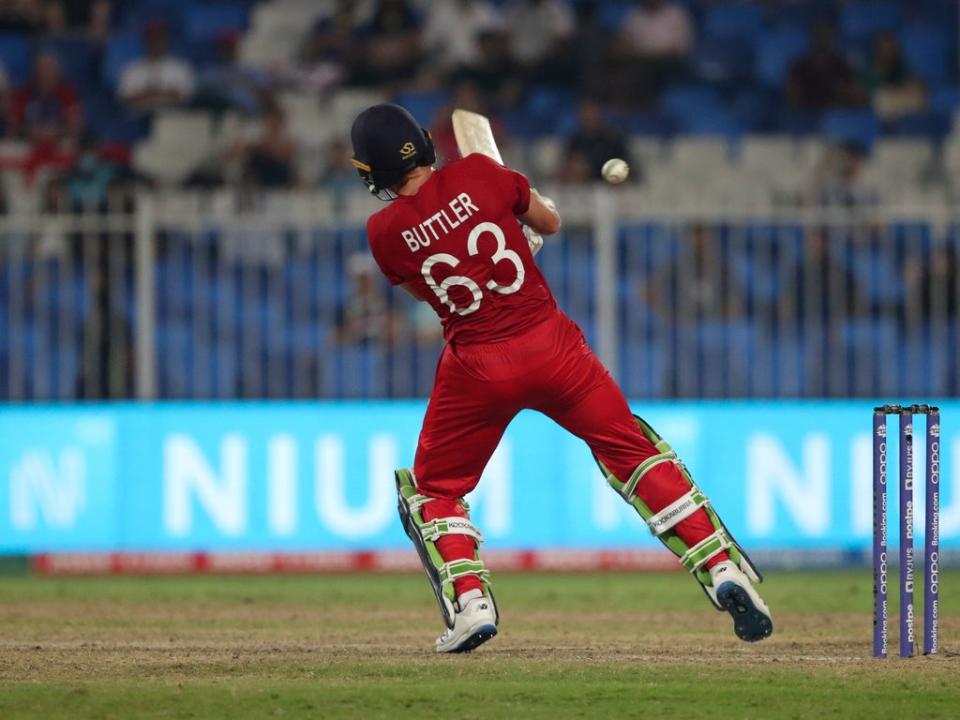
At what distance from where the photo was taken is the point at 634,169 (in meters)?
16.8

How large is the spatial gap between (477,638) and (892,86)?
1111 centimetres

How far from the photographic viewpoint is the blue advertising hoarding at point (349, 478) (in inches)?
516

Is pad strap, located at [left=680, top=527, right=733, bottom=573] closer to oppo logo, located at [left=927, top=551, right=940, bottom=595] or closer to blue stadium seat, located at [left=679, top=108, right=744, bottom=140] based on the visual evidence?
oppo logo, located at [left=927, top=551, right=940, bottom=595]

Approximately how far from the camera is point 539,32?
18188 millimetres

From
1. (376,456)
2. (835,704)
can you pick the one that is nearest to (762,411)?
(376,456)

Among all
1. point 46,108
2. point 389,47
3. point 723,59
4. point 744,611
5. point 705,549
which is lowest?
point 744,611

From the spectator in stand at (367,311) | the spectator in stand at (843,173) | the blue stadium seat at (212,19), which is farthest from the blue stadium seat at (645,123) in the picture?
the spectator in stand at (367,311)

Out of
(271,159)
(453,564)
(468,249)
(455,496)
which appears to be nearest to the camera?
(468,249)

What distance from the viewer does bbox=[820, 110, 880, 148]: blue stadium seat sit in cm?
1720

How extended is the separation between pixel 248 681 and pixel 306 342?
22.9 feet

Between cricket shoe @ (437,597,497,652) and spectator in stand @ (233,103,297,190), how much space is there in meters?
9.05

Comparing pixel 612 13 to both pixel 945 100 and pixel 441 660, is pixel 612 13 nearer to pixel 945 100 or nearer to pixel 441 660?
pixel 945 100

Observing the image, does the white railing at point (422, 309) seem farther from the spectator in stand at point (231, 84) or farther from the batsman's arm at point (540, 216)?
the batsman's arm at point (540, 216)

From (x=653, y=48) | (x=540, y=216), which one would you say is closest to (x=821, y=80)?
(x=653, y=48)
